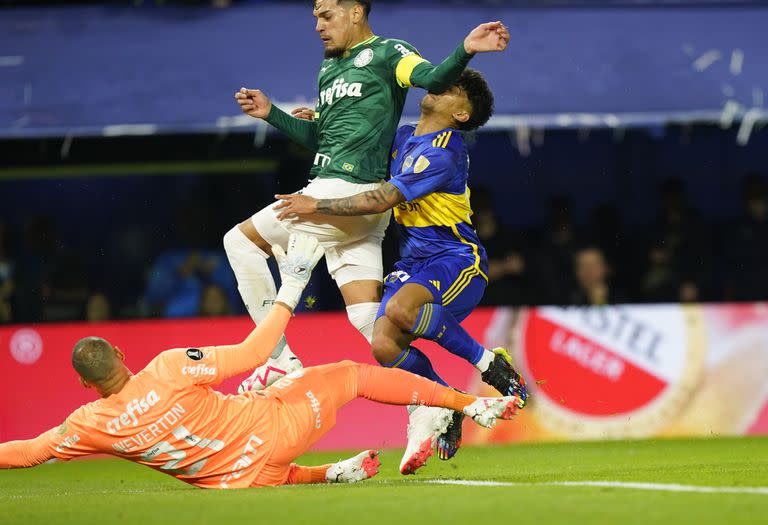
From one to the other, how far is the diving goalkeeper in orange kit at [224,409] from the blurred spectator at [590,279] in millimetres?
4533

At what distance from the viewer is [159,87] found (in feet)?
36.6

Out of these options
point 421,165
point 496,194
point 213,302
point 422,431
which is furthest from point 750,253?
point 422,431

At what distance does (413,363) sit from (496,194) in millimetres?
6055

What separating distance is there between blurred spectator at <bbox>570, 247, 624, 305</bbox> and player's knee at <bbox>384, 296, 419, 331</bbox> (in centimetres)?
401

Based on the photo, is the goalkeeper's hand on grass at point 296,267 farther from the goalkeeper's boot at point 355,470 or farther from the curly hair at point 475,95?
the curly hair at point 475,95

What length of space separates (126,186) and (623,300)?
5.21 m

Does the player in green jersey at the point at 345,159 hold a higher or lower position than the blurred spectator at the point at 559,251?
higher

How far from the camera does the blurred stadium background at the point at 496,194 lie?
10.5m

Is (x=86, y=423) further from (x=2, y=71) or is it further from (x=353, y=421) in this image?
(x=2, y=71)

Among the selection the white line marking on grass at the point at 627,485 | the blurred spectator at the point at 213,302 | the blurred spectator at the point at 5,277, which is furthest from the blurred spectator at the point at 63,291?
the white line marking on grass at the point at 627,485

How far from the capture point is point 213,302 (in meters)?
11.5

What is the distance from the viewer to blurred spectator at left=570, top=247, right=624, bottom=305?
11148 millimetres

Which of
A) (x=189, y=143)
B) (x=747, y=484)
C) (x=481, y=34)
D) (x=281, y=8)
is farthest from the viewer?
(x=189, y=143)

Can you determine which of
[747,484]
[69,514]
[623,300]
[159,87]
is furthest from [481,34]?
[623,300]
